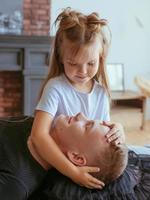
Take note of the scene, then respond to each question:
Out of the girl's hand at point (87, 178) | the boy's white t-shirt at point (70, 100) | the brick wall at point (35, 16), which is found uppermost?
the brick wall at point (35, 16)

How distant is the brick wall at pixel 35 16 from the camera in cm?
413

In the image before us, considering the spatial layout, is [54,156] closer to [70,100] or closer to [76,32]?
[70,100]

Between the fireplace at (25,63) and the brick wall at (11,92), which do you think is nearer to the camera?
the fireplace at (25,63)

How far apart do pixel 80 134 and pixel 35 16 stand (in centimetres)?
318

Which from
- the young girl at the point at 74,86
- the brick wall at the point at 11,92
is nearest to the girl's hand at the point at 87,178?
the young girl at the point at 74,86

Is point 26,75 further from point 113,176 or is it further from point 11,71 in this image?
point 113,176

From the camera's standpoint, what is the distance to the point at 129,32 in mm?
5031

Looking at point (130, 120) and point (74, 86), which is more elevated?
point (74, 86)

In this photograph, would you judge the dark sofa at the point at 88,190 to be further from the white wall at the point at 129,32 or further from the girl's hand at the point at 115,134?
the white wall at the point at 129,32

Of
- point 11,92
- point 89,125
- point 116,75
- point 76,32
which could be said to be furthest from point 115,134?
point 116,75

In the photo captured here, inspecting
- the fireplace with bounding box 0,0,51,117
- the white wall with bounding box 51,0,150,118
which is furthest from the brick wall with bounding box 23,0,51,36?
the white wall with bounding box 51,0,150,118

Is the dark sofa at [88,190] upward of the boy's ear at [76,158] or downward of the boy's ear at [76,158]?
downward

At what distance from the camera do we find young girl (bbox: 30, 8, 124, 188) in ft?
3.75

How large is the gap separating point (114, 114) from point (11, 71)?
125cm
